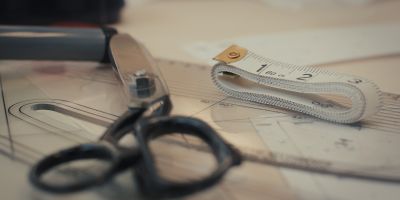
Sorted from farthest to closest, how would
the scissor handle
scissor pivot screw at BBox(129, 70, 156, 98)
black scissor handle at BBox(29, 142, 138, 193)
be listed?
the scissor handle < scissor pivot screw at BBox(129, 70, 156, 98) < black scissor handle at BBox(29, 142, 138, 193)

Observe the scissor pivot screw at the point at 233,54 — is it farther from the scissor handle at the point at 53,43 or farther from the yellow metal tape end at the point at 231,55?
the scissor handle at the point at 53,43

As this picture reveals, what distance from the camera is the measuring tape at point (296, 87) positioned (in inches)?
14.8

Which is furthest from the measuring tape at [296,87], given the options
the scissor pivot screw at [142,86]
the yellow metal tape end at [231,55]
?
the scissor pivot screw at [142,86]

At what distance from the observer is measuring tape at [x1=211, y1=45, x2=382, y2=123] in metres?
0.38

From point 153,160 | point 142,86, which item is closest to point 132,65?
point 142,86

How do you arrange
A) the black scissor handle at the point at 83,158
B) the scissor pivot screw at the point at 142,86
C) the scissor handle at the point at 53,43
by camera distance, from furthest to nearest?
the scissor handle at the point at 53,43, the scissor pivot screw at the point at 142,86, the black scissor handle at the point at 83,158

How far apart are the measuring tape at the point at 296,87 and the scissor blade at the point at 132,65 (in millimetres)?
74

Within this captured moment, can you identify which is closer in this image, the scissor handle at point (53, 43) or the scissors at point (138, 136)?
the scissors at point (138, 136)

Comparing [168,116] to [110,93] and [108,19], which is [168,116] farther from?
[108,19]

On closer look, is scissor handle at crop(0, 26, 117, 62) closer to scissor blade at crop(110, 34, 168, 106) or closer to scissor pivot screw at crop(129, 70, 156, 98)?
scissor blade at crop(110, 34, 168, 106)

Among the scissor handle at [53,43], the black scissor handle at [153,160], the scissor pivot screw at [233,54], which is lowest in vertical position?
the scissor handle at [53,43]

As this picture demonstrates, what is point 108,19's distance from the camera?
0.80 m

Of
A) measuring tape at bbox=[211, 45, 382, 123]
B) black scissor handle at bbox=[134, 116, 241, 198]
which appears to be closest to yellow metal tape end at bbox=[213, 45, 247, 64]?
measuring tape at bbox=[211, 45, 382, 123]

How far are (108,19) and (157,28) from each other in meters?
0.09
